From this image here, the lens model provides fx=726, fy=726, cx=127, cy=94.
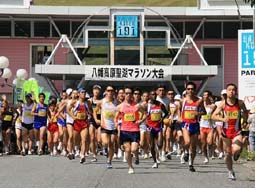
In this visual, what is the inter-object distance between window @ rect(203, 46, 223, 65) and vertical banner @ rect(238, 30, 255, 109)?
25.4 meters

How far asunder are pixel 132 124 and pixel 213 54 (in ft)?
103

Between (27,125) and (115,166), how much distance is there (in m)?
6.49

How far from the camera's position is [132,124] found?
1634 cm

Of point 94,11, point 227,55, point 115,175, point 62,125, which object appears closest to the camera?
point 115,175

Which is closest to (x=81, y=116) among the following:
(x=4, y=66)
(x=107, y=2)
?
(x=4, y=66)

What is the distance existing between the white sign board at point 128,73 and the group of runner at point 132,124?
43.8ft

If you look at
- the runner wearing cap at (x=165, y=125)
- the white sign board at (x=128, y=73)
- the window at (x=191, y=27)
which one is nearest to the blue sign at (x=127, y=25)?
the white sign board at (x=128, y=73)

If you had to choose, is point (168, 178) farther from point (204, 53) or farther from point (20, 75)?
point (204, 53)

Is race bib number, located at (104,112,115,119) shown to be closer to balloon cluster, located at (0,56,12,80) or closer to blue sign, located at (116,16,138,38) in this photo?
balloon cluster, located at (0,56,12,80)

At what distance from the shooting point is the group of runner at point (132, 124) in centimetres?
1443

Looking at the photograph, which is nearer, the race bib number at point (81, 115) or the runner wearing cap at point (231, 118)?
the runner wearing cap at point (231, 118)

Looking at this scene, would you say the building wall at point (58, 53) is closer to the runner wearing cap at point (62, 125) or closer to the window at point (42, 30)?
the window at point (42, 30)

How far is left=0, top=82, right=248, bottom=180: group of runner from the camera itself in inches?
568

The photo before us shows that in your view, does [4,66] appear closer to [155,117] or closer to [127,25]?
[127,25]
